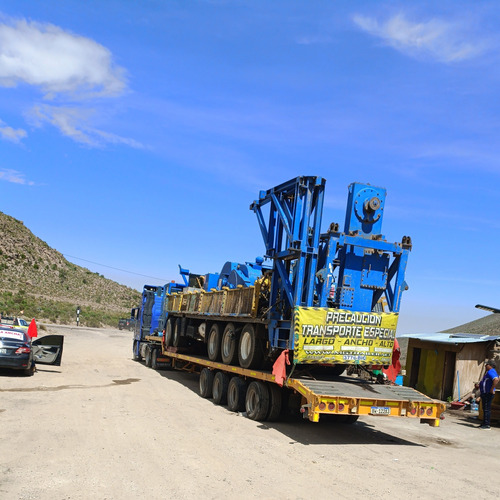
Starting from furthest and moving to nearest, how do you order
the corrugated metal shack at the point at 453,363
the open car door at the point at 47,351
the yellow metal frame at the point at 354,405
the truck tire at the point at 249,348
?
the corrugated metal shack at the point at 453,363
the open car door at the point at 47,351
the truck tire at the point at 249,348
the yellow metal frame at the point at 354,405

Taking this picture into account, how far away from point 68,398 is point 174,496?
22.6 feet

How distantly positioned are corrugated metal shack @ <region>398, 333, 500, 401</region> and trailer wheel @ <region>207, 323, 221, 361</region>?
287 inches

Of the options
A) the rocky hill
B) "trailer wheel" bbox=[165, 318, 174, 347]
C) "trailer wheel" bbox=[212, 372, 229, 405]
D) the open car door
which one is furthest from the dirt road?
the rocky hill

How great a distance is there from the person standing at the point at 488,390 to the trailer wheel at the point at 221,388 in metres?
5.98

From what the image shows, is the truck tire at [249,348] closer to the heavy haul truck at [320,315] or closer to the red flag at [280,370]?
the heavy haul truck at [320,315]

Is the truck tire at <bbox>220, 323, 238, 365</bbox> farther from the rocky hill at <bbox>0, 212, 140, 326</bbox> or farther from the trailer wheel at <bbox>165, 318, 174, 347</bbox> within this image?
the rocky hill at <bbox>0, 212, 140, 326</bbox>

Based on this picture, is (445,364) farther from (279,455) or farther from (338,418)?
(279,455)

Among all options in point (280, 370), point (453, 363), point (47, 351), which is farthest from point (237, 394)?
point (453, 363)

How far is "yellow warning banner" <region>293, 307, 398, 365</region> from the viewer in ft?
33.3

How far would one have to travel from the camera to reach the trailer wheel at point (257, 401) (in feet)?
36.8

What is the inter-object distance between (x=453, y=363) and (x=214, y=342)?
25.9 ft

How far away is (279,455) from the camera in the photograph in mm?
8352

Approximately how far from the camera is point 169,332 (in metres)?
19.0

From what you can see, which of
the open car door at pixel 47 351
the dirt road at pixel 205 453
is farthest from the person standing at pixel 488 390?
the open car door at pixel 47 351
